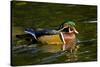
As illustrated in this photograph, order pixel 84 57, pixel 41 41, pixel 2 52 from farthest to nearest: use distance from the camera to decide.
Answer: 1. pixel 84 57
2. pixel 41 41
3. pixel 2 52

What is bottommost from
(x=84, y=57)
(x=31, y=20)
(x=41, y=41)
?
(x=84, y=57)

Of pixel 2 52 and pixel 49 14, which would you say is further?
pixel 49 14

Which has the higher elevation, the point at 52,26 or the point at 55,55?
the point at 52,26

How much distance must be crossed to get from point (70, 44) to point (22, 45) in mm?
548

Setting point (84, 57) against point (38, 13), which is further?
point (84, 57)

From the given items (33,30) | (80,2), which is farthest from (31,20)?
(80,2)

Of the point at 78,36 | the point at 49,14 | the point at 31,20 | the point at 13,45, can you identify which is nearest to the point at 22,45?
the point at 13,45

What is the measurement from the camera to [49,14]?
97.7 inches

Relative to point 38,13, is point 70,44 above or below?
below

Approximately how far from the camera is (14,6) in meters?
2.34

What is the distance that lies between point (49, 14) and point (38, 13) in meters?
0.12

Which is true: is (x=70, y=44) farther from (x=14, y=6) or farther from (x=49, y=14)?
(x=14, y=6)

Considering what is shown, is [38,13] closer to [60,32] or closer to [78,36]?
[60,32]

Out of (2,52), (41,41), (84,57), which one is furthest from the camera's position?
(84,57)
